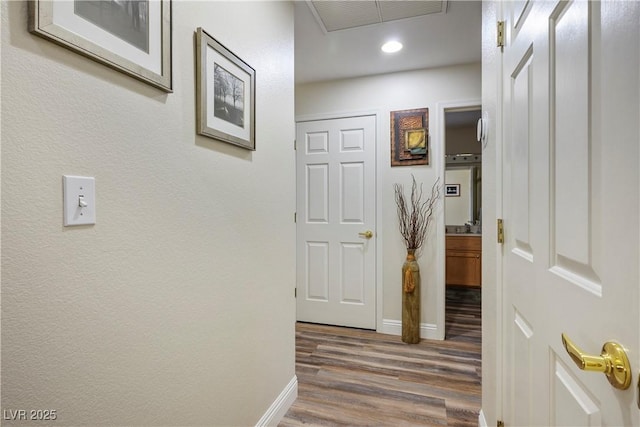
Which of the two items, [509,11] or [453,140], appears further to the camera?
[453,140]

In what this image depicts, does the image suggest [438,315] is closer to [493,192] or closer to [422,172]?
[422,172]

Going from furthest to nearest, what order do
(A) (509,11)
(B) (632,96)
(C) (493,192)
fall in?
(C) (493,192) → (A) (509,11) → (B) (632,96)

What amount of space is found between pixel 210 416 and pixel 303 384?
3.36 ft

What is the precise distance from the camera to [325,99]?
3.17 metres

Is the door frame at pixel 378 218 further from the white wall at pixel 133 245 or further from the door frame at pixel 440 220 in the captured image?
the white wall at pixel 133 245

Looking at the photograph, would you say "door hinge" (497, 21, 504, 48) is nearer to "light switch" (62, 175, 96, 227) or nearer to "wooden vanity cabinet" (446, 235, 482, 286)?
"light switch" (62, 175, 96, 227)

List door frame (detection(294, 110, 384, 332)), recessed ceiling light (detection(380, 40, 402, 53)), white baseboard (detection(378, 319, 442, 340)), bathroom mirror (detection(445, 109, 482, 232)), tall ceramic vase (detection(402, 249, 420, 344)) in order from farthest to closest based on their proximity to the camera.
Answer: bathroom mirror (detection(445, 109, 482, 232)) < door frame (detection(294, 110, 384, 332)) < white baseboard (detection(378, 319, 442, 340)) < tall ceramic vase (detection(402, 249, 420, 344)) < recessed ceiling light (detection(380, 40, 402, 53))

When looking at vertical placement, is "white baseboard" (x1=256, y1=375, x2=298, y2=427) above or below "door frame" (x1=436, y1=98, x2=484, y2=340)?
below

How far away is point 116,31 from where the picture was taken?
32.7 inches

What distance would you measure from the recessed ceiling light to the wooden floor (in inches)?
97.4

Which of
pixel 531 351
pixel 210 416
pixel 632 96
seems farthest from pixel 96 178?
pixel 531 351

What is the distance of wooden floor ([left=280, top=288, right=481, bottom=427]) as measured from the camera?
179cm

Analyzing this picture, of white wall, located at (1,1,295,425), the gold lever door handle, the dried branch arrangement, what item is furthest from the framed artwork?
the gold lever door handle

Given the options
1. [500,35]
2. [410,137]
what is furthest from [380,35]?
[500,35]
